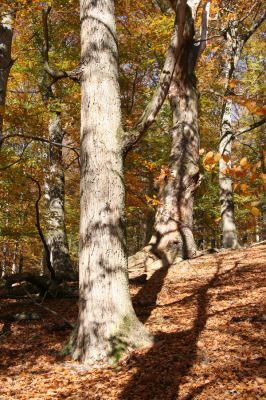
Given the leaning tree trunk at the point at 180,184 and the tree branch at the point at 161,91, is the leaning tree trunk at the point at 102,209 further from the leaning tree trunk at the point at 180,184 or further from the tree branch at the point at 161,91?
the leaning tree trunk at the point at 180,184

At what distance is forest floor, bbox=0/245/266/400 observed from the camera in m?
3.66

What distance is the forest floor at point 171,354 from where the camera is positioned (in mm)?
3662

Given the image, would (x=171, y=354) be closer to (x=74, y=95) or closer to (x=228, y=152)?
(x=74, y=95)

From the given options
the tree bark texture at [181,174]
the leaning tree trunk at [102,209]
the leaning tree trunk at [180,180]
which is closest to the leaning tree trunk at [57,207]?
the leaning tree trunk at [180,180]

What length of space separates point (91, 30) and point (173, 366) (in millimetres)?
4356

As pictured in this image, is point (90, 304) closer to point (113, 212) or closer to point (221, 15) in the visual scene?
point (113, 212)

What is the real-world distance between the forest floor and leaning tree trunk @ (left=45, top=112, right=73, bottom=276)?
403 centimetres

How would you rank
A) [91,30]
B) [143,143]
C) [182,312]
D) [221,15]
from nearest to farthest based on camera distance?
[91,30]
[182,312]
[221,15]
[143,143]

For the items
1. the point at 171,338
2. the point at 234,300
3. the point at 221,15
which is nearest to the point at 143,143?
the point at 221,15

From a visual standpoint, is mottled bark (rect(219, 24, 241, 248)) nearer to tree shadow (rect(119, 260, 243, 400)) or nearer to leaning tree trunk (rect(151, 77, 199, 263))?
leaning tree trunk (rect(151, 77, 199, 263))

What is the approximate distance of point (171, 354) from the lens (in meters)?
4.40

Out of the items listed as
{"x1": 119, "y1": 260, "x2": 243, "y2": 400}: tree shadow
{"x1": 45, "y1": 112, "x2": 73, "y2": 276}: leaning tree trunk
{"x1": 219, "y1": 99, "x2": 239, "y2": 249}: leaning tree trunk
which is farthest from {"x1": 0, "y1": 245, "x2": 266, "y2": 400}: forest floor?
{"x1": 219, "y1": 99, "x2": 239, "y2": 249}: leaning tree trunk

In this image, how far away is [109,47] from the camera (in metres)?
5.13

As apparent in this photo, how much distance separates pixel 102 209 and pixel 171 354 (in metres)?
1.89
